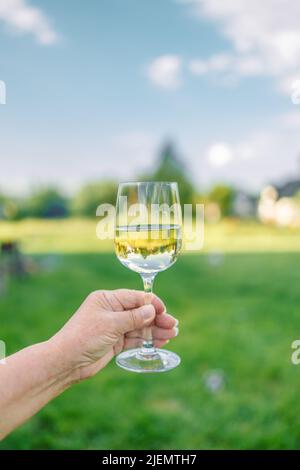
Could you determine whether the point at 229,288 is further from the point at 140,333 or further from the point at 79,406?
the point at 140,333

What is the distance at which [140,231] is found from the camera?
102cm

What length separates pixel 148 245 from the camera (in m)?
1.01

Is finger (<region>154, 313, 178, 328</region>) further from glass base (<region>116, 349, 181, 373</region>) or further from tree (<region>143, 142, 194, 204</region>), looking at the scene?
tree (<region>143, 142, 194, 204</region>)

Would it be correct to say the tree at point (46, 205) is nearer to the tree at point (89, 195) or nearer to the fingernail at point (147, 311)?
the tree at point (89, 195)

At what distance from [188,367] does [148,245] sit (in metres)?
2.42

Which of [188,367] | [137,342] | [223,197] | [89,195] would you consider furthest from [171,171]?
[137,342]

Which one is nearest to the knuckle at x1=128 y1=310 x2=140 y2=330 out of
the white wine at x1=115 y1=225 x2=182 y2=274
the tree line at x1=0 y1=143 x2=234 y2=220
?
the white wine at x1=115 y1=225 x2=182 y2=274

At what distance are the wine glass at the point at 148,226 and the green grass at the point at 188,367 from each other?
64.8 inches

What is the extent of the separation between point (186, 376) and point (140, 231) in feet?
7.58

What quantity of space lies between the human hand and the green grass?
1489mm

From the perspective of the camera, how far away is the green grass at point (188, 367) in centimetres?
252

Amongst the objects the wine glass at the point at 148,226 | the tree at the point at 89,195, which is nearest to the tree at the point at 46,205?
the tree at the point at 89,195

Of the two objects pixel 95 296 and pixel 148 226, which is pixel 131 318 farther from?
pixel 148 226
